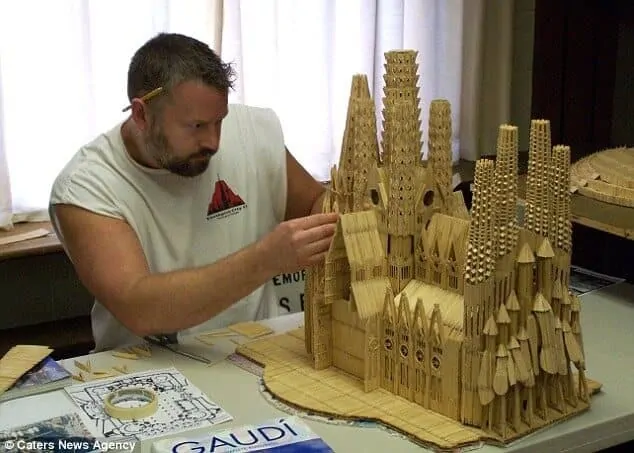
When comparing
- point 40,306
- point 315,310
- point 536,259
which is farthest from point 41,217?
point 536,259

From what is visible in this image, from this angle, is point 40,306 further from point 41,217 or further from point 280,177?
point 280,177

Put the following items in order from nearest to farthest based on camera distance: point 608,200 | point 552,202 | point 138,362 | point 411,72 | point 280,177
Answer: point 552,202
point 411,72
point 138,362
point 608,200
point 280,177

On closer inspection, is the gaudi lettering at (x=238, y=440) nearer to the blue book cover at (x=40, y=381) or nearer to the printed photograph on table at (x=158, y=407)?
the printed photograph on table at (x=158, y=407)

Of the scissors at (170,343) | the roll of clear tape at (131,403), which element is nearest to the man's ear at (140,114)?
the scissors at (170,343)

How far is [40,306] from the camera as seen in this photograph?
8.15 ft

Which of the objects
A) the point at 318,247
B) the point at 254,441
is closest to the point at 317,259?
the point at 318,247

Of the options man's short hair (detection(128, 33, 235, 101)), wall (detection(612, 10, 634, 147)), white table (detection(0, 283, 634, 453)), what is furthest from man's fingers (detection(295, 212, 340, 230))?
wall (detection(612, 10, 634, 147))

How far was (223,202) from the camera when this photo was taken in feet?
6.16

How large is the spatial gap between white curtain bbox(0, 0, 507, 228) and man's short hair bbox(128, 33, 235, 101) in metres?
0.73

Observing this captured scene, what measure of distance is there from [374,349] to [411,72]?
45cm

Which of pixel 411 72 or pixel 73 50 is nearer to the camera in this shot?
pixel 411 72

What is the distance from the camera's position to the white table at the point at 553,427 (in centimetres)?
124

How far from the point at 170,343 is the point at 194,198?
356mm

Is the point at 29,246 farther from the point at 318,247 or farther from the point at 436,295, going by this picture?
the point at 436,295
